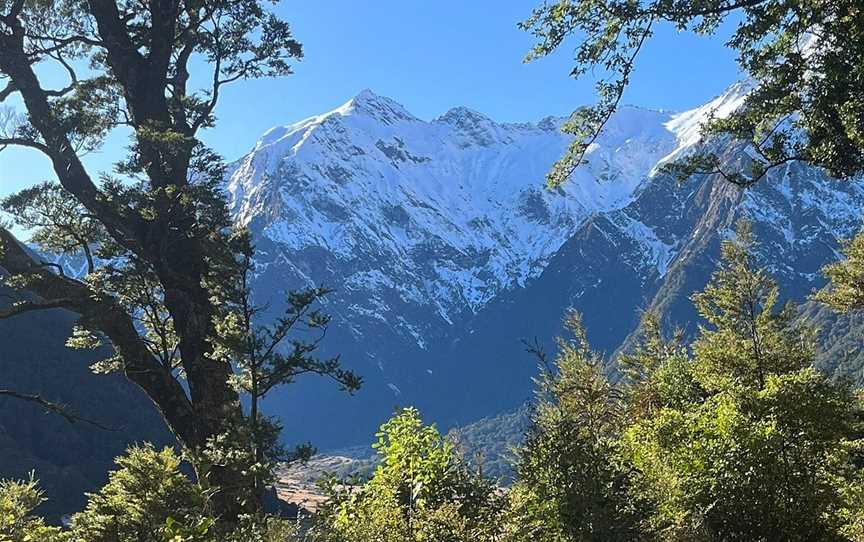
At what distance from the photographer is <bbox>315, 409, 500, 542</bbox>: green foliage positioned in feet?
19.0

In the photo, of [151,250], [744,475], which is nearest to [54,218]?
[151,250]

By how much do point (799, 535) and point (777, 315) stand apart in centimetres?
2248

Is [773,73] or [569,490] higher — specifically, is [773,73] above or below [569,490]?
above

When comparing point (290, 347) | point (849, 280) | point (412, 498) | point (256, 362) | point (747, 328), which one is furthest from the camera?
point (747, 328)

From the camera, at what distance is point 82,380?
362 feet

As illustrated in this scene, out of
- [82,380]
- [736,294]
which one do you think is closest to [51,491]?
[82,380]

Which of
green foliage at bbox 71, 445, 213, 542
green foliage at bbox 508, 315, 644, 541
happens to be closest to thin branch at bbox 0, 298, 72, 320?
green foliage at bbox 71, 445, 213, 542

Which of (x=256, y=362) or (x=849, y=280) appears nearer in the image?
(x=256, y=362)

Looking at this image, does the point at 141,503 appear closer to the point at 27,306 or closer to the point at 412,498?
the point at 412,498

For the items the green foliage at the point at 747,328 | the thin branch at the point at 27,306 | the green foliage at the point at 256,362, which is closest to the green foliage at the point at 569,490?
the green foliage at the point at 256,362

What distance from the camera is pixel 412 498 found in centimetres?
657

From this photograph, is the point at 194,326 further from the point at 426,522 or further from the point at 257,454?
the point at 426,522

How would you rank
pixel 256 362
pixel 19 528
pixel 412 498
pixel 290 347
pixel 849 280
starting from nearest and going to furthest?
pixel 412 498 → pixel 19 528 → pixel 256 362 → pixel 290 347 → pixel 849 280

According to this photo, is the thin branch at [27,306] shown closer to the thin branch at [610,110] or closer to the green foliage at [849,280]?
the thin branch at [610,110]
